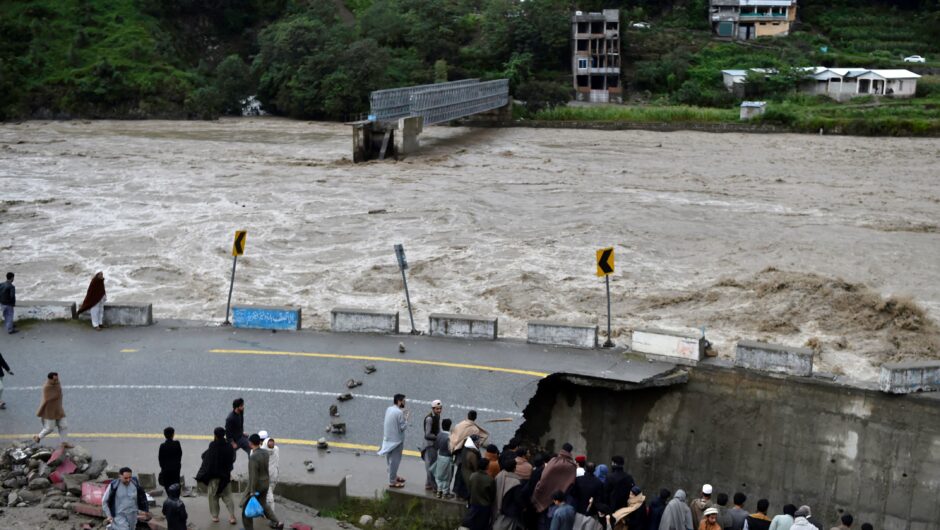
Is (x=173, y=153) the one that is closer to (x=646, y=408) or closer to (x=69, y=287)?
(x=69, y=287)

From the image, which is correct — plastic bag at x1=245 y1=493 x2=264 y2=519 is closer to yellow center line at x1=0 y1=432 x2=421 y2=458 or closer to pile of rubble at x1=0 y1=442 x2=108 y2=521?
pile of rubble at x1=0 y1=442 x2=108 y2=521

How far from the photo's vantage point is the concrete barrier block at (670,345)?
17.6 metres

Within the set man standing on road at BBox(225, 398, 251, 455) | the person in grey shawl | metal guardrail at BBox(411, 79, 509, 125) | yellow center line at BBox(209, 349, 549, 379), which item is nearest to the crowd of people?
the person in grey shawl

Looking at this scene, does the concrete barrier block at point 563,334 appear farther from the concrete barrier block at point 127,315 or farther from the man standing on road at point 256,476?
the man standing on road at point 256,476

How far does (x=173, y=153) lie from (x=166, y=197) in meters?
13.8

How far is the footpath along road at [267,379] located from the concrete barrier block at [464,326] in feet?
0.82

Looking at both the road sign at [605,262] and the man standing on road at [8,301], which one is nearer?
the road sign at [605,262]

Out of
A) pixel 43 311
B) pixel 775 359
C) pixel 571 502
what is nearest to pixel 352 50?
pixel 43 311

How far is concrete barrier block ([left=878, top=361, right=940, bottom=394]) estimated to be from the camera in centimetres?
1620

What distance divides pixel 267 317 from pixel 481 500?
943cm

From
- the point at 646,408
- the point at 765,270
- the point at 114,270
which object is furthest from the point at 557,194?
the point at 646,408

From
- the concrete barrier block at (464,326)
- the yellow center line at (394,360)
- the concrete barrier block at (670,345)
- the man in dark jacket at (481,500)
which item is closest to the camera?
the man in dark jacket at (481,500)

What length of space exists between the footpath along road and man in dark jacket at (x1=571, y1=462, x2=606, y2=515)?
297cm

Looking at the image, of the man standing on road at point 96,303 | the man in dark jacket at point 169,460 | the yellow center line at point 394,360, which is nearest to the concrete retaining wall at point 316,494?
the man in dark jacket at point 169,460
